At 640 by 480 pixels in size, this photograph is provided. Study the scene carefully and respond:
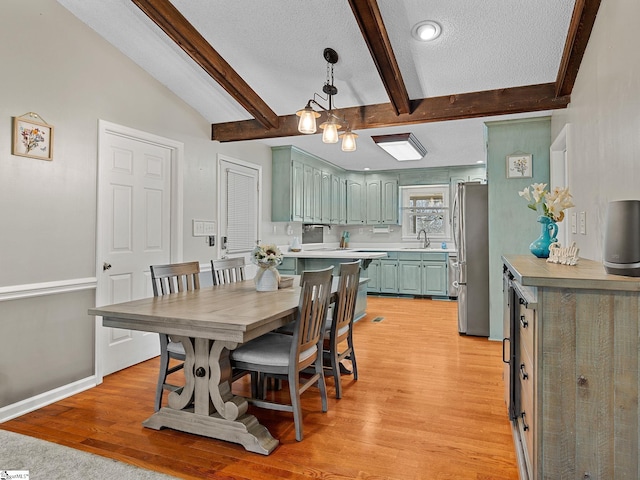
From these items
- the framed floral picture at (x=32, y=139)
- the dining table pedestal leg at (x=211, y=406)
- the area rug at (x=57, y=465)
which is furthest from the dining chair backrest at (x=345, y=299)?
the framed floral picture at (x=32, y=139)

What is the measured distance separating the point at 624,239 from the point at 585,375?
1.56 feet

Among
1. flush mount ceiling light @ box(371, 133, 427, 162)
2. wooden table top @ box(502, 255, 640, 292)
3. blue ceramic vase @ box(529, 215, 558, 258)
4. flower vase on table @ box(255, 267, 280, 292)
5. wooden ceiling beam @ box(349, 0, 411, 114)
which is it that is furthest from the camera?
flush mount ceiling light @ box(371, 133, 427, 162)

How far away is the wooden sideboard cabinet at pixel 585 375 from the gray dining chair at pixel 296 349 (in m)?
1.15

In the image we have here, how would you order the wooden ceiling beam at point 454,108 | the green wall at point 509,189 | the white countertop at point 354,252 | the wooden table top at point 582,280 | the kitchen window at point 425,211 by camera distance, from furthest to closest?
the kitchen window at point 425,211 → the white countertop at point 354,252 → the green wall at point 509,189 → the wooden ceiling beam at point 454,108 → the wooden table top at point 582,280

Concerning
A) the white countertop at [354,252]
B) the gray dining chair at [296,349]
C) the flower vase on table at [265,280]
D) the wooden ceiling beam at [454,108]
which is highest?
the wooden ceiling beam at [454,108]

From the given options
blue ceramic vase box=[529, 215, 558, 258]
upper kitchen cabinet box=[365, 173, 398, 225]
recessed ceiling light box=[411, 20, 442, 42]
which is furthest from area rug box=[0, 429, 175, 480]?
upper kitchen cabinet box=[365, 173, 398, 225]

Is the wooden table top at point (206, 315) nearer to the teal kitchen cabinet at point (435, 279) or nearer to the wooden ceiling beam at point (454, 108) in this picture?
the wooden ceiling beam at point (454, 108)

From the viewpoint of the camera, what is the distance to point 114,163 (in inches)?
133

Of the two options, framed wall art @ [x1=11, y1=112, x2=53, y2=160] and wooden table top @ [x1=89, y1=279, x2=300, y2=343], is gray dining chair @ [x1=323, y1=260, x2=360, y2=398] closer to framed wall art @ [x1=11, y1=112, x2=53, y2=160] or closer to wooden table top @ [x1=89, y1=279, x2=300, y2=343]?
wooden table top @ [x1=89, y1=279, x2=300, y2=343]

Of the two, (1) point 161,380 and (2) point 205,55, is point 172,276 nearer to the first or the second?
(1) point 161,380

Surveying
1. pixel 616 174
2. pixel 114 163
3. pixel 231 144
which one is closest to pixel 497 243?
pixel 616 174

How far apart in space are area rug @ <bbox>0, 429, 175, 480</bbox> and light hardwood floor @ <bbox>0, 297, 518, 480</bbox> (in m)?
0.25

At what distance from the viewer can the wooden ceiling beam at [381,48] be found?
8.29 ft

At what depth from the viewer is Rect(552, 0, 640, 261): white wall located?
1764 millimetres
